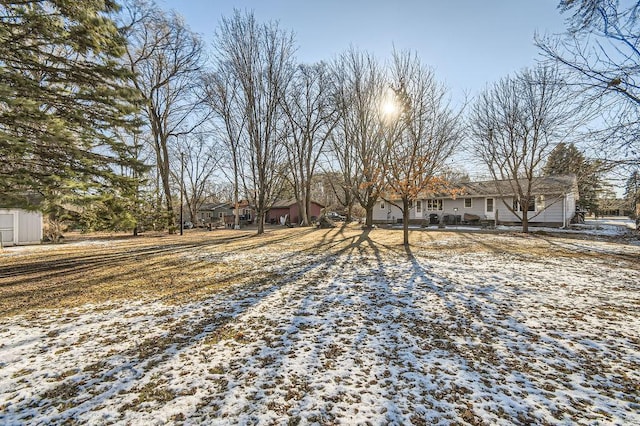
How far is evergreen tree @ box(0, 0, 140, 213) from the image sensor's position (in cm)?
616

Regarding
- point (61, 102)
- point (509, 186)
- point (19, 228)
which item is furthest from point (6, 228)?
point (509, 186)

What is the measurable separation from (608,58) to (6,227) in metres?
23.0

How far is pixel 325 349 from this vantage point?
3379 mm

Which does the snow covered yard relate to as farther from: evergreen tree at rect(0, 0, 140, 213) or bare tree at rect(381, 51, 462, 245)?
bare tree at rect(381, 51, 462, 245)

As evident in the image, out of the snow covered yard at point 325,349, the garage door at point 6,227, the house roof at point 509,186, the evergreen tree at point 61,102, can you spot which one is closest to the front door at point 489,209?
the house roof at point 509,186

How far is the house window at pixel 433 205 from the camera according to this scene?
27250 millimetres

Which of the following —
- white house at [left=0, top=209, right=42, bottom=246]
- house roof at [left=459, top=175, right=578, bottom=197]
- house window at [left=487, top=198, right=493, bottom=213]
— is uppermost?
house roof at [left=459, top=175, right=578, bottom=197]

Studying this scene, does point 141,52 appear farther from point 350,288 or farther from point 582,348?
point 582,348

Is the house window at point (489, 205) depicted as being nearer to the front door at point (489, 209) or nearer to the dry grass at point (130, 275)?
the front door at point (489, 209)

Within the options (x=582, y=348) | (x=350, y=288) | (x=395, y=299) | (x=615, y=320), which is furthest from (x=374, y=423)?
(x=615, y=320)

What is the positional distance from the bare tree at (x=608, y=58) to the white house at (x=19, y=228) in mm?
20613

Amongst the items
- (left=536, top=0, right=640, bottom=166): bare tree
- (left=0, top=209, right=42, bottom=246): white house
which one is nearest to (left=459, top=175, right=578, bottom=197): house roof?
(left=536, top=0, right=640, bottom=166): bare tree

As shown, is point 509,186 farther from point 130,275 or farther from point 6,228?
point 6,228

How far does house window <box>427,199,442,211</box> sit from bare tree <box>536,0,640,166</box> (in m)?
21.3
